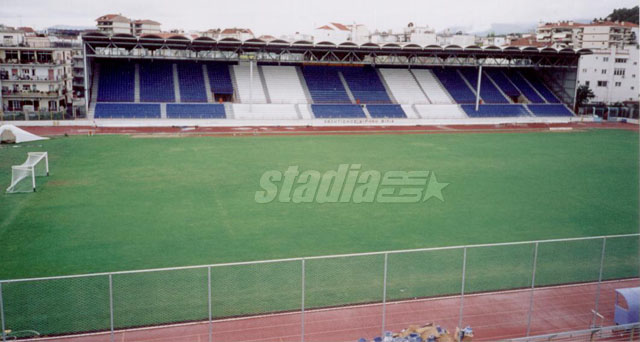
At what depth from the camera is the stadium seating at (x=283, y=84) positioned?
51375 mm

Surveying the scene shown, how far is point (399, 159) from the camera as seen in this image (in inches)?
1195

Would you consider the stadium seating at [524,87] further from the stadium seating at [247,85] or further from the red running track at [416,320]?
the red running track at [416,320]

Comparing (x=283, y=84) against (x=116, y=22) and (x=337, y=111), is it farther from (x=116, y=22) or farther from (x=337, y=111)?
(x=116, y=22)

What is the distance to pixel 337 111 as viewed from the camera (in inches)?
1961

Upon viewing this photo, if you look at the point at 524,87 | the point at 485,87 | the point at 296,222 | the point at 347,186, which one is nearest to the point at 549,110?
the point at 524,87

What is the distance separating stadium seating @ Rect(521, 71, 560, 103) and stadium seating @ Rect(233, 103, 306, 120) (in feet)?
99.5

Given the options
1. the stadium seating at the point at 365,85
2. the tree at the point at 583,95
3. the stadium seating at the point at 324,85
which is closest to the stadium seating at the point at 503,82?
the tree at the point at 583,95

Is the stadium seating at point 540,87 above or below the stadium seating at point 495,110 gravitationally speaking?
above

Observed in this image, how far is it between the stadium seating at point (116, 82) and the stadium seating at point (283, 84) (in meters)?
13.2

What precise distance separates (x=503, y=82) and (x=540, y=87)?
462 cm

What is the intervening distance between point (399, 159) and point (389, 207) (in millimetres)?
10834

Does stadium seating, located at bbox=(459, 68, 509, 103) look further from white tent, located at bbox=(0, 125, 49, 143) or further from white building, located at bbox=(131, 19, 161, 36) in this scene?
white building, located at bbox=(131, 19, 161, 36)

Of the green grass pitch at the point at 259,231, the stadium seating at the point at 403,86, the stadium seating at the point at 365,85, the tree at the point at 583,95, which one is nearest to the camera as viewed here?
the green grass pitch at the point at 259,231

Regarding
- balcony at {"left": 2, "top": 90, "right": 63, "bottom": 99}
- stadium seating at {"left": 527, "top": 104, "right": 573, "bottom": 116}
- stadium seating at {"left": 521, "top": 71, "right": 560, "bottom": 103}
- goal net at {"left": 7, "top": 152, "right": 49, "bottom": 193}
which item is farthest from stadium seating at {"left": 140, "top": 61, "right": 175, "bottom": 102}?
stadium seating at {"left": 521, "top": 71, "right": 560, "bottom": 103}
